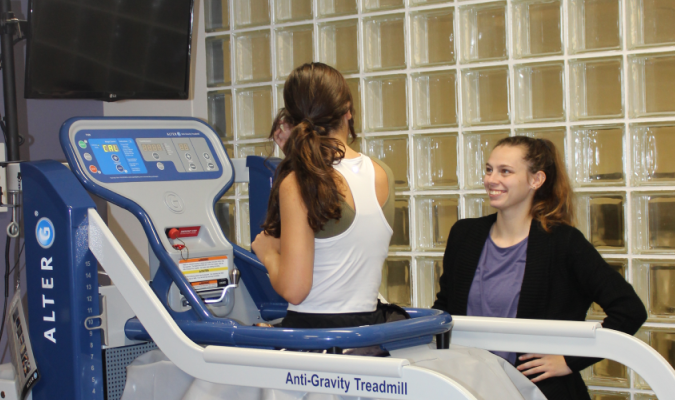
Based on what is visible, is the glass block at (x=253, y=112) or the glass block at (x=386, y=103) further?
the glass block at (x=253, y=112)

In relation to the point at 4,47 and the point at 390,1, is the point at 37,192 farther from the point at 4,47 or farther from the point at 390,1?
the point at 390,1

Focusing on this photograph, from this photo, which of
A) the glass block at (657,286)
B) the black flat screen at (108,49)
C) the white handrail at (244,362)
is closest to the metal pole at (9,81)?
the black flat screen at (108,49)

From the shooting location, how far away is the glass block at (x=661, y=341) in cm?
233

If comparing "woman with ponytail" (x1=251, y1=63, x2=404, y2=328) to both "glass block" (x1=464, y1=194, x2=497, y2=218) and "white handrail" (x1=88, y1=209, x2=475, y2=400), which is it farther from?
"glass block" (x1=464, y1=194, x2=497, y2=218)

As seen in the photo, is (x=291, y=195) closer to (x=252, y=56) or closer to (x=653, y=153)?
(x=653, y=153)

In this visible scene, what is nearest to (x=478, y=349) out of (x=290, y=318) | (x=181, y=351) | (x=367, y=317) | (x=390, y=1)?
(x=367, y=317)

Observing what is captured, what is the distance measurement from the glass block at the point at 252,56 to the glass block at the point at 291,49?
0.23 feet

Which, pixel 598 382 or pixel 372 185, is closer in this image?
pixel 372 185

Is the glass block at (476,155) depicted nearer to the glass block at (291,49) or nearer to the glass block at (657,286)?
the glass block at (657,286)

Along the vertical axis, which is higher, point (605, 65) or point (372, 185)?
point (605, 65)

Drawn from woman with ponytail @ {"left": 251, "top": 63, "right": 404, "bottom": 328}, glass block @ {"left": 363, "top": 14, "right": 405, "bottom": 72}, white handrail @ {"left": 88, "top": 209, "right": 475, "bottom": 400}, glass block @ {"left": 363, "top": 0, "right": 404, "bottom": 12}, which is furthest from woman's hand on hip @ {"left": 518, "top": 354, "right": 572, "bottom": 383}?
glass block @ {"left": 363, "top": 0, "right": 404, "bottom": 12}

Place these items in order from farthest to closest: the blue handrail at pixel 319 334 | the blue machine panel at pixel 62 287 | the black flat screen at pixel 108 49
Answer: the black flat screen at pixel 108 49 → the blue machine panel at pixel 62 287 → the blue handrail at pixel 319 334

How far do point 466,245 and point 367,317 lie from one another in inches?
21.9

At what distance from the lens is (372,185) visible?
4.73 feet
